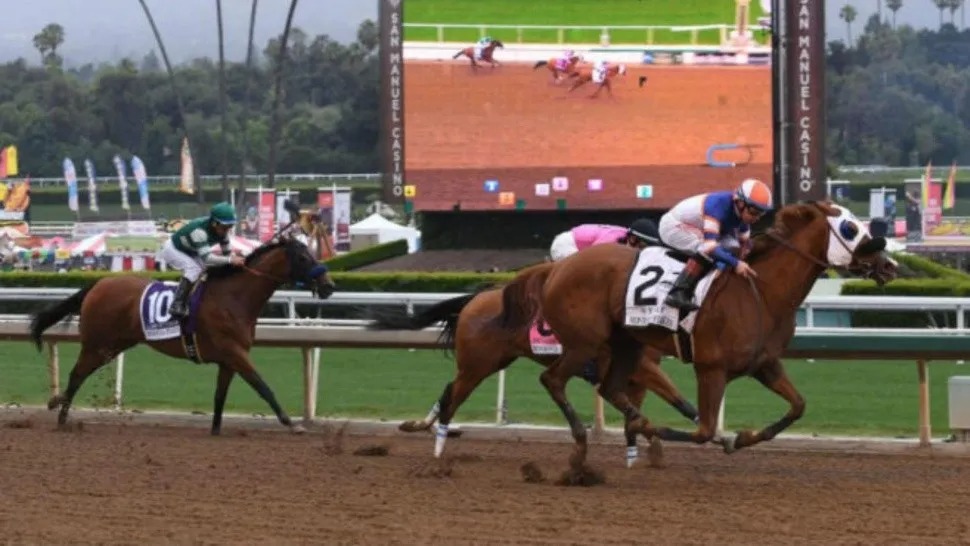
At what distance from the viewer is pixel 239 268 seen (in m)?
11.3

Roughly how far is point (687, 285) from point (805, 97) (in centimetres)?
1291

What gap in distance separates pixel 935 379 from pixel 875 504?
265 inches

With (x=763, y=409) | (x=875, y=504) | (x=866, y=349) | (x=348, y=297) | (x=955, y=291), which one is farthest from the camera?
(x=955, y=291)

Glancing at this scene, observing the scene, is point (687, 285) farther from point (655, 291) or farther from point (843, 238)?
point (843, 238)

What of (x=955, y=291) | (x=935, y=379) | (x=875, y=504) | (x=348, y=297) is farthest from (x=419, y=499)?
(x=955, y=291)

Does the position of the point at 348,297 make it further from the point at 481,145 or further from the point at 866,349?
the point at 481,145

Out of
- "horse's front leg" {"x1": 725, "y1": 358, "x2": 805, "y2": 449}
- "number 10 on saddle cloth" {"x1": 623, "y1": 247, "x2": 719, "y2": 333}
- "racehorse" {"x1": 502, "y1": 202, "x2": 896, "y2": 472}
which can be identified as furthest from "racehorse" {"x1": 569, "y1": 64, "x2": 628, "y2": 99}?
"horse's front leg" {"x1": 725, "y1": 358, "x2": 805, "y2": 449}

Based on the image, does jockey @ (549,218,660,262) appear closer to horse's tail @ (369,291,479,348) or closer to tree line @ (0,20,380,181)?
horse's tail @ (369,291,479,348)

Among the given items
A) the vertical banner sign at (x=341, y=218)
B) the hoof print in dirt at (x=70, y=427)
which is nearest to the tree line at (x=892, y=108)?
the vertical banner sign at (x=341, y=218)

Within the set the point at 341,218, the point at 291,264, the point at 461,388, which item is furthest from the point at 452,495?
the point at 341,218

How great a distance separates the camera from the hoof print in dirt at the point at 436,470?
8727 millimetres

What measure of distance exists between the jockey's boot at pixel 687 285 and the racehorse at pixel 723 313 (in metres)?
0.08

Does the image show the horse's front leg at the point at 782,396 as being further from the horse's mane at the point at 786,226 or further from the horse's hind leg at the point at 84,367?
the horse's hind leg at the point at 84,367

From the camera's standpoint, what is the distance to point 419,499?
25.5ft
